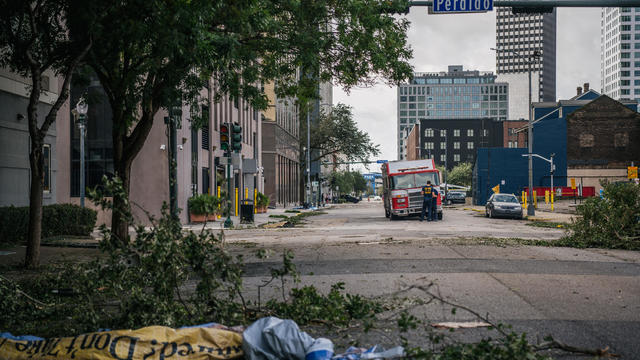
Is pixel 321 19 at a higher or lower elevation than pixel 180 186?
higher

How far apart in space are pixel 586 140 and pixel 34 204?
73.4 m

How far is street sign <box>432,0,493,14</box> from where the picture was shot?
13.1 m

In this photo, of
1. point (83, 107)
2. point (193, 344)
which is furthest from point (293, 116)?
point (193, 344)

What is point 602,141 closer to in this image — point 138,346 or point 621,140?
point 621,140

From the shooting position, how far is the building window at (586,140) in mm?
71181

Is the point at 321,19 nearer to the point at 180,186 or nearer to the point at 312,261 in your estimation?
the point at 312,261

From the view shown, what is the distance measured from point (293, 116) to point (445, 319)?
64570mm

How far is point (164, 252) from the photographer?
5.22 meters

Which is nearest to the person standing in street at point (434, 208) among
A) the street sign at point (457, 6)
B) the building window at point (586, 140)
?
the street sign at point (457, 6)

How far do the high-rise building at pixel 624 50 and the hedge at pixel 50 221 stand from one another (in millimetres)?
178342

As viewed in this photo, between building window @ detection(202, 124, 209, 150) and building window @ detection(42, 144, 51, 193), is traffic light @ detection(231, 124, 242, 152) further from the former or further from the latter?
building window @ detection(202, 124, 209, 150)

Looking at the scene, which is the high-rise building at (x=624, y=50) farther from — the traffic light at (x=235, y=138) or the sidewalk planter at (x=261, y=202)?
the traffic light at (x=235, y=138)

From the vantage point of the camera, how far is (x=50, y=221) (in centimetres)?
1600

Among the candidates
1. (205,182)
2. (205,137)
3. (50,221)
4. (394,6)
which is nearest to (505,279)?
(394,6)
